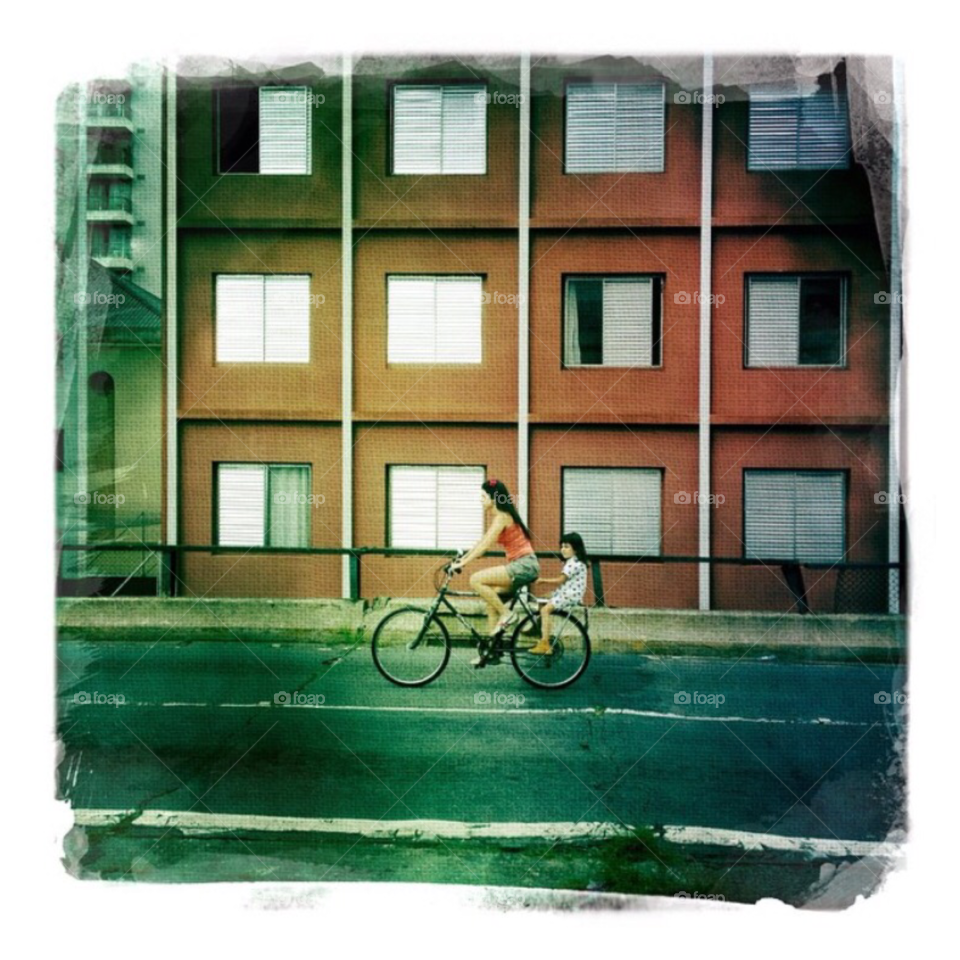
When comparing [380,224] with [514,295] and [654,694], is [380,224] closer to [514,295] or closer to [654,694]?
[514,295]

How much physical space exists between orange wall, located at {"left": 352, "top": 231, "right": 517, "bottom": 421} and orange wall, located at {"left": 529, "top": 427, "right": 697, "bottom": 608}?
1.18 feet

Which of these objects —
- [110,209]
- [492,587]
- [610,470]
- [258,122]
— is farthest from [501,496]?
[110,209]

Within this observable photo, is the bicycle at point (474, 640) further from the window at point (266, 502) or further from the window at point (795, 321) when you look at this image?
the window at point (795, 321)

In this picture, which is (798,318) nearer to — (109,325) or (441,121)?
(441,121)

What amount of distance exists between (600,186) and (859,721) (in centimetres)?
328

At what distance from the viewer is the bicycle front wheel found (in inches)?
A: 193

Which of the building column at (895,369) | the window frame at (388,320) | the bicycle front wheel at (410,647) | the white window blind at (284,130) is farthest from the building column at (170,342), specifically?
the building column at (895,369)

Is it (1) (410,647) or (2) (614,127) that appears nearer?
(2) (614,127)

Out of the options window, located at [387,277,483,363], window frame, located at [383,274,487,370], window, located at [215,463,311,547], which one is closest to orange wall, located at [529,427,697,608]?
window frame, located at [383,274,487,370]

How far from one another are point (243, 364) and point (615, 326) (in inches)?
84.0

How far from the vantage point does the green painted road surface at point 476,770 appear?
438cm

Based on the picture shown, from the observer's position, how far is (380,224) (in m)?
4.80

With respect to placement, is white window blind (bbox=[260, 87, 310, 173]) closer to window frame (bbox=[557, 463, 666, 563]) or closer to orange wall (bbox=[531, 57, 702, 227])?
orange wall (bbox=[531, 57, 702, 227])

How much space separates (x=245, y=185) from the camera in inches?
191
